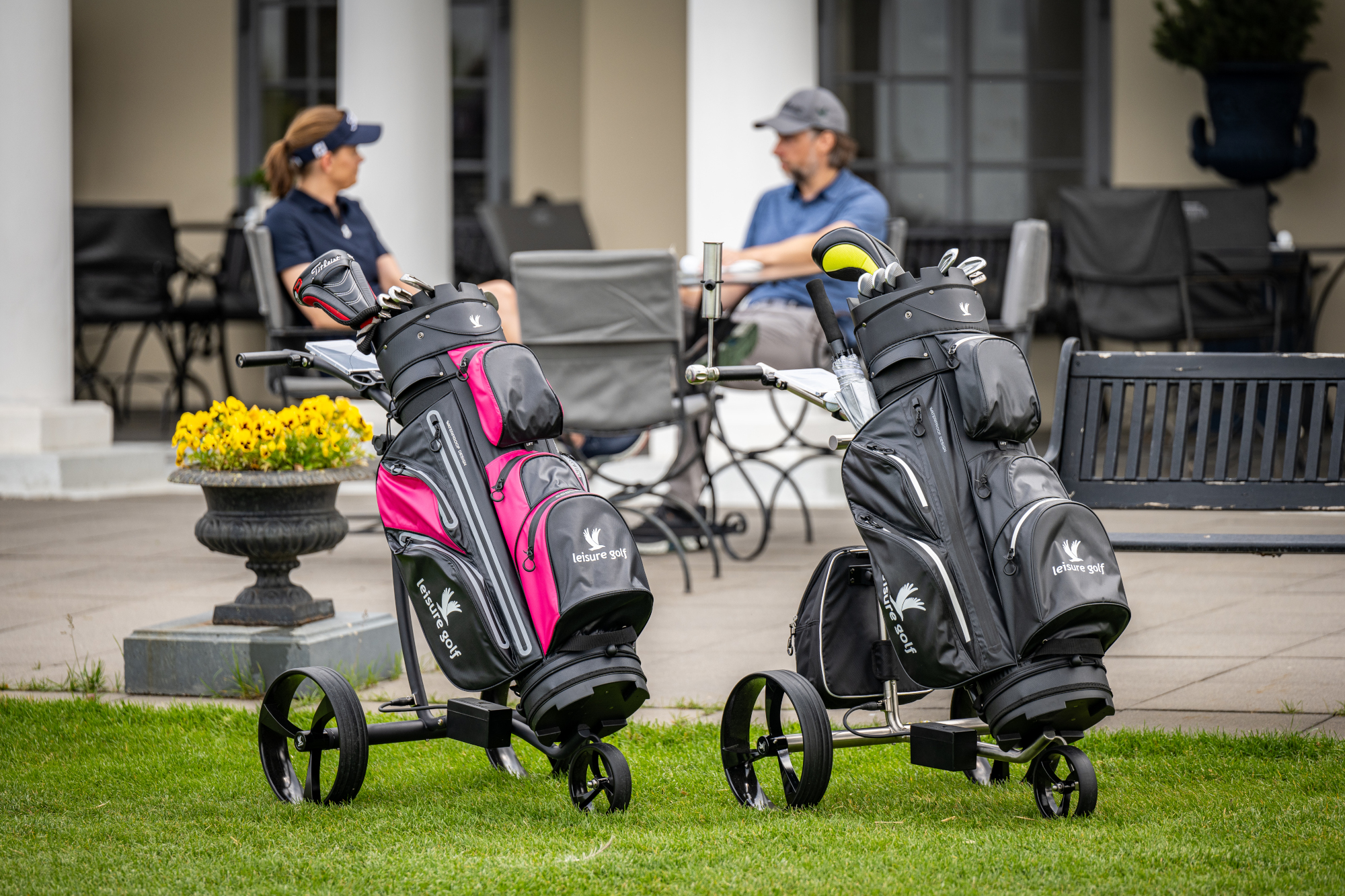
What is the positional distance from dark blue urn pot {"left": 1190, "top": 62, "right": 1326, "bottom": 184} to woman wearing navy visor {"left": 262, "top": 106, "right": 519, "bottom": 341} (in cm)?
449

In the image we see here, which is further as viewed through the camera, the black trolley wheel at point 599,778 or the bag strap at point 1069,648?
the black trolley wheel at point 599,778

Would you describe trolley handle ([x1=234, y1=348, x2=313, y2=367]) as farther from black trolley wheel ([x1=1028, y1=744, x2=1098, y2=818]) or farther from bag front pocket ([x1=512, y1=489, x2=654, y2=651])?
black trolley wheel ([x1=1028, y1=744, x2=1098, y2=818])

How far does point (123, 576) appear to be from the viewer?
5.14 meters

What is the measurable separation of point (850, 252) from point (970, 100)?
681cm

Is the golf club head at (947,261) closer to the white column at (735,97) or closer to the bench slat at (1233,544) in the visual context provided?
the bench slat at (1233,544)

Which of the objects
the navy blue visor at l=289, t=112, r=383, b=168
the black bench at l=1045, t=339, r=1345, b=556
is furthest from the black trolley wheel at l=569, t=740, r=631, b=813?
the navy blue visor at l=289, t=112, r=383, b=168

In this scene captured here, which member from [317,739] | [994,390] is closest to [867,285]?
[994,390]

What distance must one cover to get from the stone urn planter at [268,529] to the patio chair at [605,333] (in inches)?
50.1

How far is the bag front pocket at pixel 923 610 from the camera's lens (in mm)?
2533

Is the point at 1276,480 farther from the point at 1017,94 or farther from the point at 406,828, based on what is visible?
the point at 1017,94

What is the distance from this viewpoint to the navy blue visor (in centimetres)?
559

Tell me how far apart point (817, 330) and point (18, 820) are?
11.2 ft

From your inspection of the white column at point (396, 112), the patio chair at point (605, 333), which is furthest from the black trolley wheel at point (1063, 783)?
the white column at point (396, 112)

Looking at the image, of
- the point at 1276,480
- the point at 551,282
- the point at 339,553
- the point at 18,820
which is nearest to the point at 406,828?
the point at 18,820
